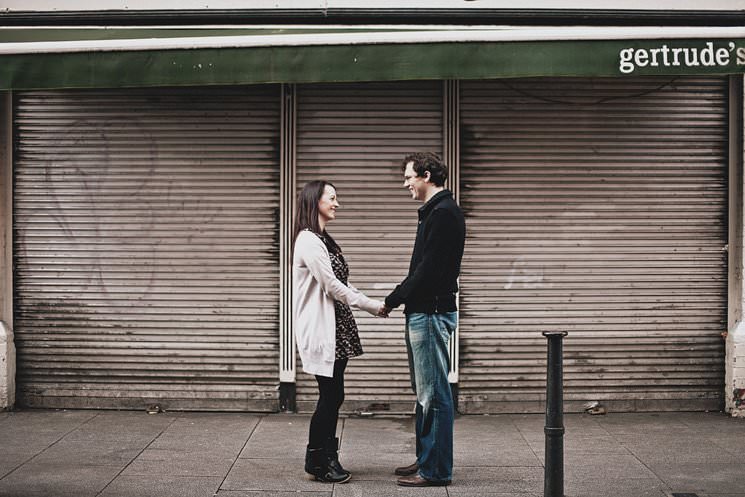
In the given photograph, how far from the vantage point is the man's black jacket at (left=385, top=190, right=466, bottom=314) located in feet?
17.7

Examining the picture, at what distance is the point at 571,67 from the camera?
6660 mm

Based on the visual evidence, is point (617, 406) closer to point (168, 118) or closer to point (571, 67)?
point (571, 67)

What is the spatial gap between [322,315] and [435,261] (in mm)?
766

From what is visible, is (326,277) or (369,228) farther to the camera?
(369,228)

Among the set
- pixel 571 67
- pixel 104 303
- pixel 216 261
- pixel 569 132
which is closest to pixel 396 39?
pixel 571 67

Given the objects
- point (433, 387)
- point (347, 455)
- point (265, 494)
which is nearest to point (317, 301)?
point (433, 387)

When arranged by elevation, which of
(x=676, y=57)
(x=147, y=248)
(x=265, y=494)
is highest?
(x=676, y=57)

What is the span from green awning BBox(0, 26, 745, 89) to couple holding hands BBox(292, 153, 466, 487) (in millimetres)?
1347

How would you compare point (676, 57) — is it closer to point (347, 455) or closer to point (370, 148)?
point (370, 148)

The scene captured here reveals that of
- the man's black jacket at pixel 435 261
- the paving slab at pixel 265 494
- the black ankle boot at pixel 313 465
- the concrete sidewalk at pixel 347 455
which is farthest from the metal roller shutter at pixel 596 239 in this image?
the paving slab at pixel 265 494

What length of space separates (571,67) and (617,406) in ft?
9.70

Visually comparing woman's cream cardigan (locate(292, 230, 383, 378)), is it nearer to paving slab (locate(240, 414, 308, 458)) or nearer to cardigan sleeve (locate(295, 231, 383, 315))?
cardigan sleeve (locate(295, 231, 383, 315))

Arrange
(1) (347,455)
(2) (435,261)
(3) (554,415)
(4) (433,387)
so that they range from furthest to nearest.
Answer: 1. (1) (347,455)
2. (4) (433,387)
3. (2) (435,261)
4. (3) (554,415)

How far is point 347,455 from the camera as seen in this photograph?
6422 mm
